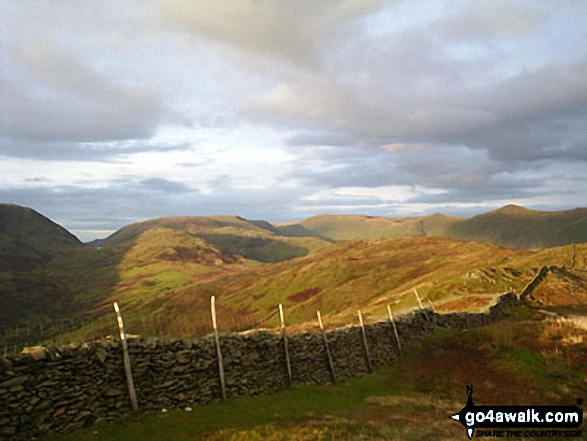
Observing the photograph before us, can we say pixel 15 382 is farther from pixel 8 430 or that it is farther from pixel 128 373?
pixel 128 373

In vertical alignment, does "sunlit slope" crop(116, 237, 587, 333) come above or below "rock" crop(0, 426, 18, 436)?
below

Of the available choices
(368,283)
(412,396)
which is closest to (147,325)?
(368,283)

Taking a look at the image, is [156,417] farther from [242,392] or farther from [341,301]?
[341,301]

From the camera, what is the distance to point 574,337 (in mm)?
22797

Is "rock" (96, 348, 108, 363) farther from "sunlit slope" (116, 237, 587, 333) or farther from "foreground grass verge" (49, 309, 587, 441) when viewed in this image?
"sunlit slope" (116, 237, 587, 333)

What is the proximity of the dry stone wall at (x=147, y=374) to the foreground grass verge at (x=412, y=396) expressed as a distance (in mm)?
698

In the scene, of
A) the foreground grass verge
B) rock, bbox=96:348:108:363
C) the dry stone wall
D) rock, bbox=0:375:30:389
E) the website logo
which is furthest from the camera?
rock, bbox=96:348:108:363

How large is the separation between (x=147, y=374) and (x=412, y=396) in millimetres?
12609

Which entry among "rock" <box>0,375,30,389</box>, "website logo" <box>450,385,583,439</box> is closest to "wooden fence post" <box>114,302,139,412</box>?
"rock" <box>0,375,30,389</box>

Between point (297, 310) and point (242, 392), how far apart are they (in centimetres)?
10266

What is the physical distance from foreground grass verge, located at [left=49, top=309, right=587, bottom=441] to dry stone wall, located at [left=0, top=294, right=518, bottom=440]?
27.5 inches

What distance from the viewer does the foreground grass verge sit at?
12.9m

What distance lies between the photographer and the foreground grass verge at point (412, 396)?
12.9 metres

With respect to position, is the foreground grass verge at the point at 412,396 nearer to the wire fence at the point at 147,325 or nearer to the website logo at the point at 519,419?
the website logo at the point at 519,419
